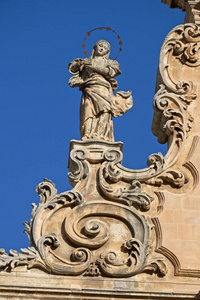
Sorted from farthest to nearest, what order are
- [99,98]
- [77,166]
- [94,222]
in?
[99,98] < [77,166] < [94,222]

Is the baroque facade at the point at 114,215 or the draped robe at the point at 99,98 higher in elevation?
the draped robe at the point at 99,98

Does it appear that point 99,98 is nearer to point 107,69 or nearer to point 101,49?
point 107,69

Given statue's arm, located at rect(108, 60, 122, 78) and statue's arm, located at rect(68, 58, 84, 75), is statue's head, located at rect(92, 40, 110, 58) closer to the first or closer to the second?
statue's arm, located at rect(108, 60, 122, 78)

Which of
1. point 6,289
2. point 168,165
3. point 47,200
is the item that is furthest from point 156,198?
point 6,289

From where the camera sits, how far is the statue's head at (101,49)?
59.7 feet

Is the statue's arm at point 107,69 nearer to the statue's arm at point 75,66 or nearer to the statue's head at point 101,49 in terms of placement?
the statue's arm at point 75,66

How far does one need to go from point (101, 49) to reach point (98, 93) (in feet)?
3.09

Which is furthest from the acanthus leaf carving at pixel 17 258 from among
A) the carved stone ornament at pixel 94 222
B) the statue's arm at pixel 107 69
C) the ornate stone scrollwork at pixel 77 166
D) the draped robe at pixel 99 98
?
the statue's arm at pixel 107 69

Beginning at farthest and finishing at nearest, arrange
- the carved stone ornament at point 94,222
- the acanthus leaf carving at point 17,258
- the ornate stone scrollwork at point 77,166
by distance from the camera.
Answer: the ornate stone scrollwork at point 77,166 < the carved stone ornament at point 94,222 < the acanthus leaf carving at point 17,258

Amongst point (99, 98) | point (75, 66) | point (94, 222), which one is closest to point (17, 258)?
point (94, 222)

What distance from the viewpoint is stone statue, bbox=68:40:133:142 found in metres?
17.4

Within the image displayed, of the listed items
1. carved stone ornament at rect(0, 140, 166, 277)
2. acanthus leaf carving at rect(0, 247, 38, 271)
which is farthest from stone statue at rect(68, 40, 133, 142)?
acanthus leaf carving at rect(0, 247, 38, 271)

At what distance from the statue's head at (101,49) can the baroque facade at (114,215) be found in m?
0.09

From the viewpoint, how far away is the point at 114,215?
1658 centimetres
